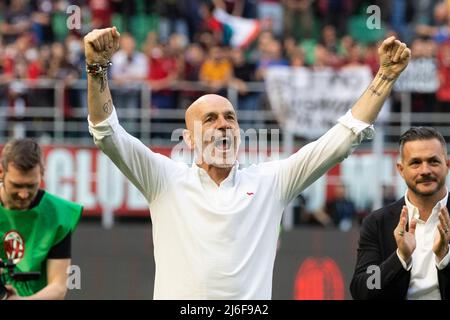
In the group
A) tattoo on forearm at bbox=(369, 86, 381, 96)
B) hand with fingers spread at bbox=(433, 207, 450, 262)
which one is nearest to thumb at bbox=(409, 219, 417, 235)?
hand with fingers spread at bbox=(433, 207, 450, 262)

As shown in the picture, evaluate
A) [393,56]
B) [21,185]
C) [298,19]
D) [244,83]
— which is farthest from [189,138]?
[298,19]

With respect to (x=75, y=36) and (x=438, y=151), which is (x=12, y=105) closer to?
(x=75, y=36)

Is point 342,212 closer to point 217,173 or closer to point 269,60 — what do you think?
point 269,60

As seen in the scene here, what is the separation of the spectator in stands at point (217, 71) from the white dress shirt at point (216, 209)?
12.9 metres

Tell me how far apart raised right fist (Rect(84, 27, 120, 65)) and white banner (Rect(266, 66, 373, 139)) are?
12750mm

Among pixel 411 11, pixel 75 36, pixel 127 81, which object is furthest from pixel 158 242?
pixel 411 11

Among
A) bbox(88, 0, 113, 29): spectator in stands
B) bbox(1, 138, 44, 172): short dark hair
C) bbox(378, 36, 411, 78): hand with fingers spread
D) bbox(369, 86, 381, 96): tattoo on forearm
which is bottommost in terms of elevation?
bbox(1, 138, 44, 172): short dark hair

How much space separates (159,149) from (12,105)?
2.43 metres

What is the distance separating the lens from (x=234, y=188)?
6.39 metres

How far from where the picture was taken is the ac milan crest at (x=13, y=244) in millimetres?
7727

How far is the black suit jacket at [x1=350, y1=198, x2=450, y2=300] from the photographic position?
6512mm

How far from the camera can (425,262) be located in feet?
22.0

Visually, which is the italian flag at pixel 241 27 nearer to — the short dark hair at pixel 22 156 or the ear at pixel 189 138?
the short dark hair at pixel 22 156

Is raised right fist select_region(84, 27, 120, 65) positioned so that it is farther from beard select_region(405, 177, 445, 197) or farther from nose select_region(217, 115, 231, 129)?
beard select_region(405, 177, 445, 197)
